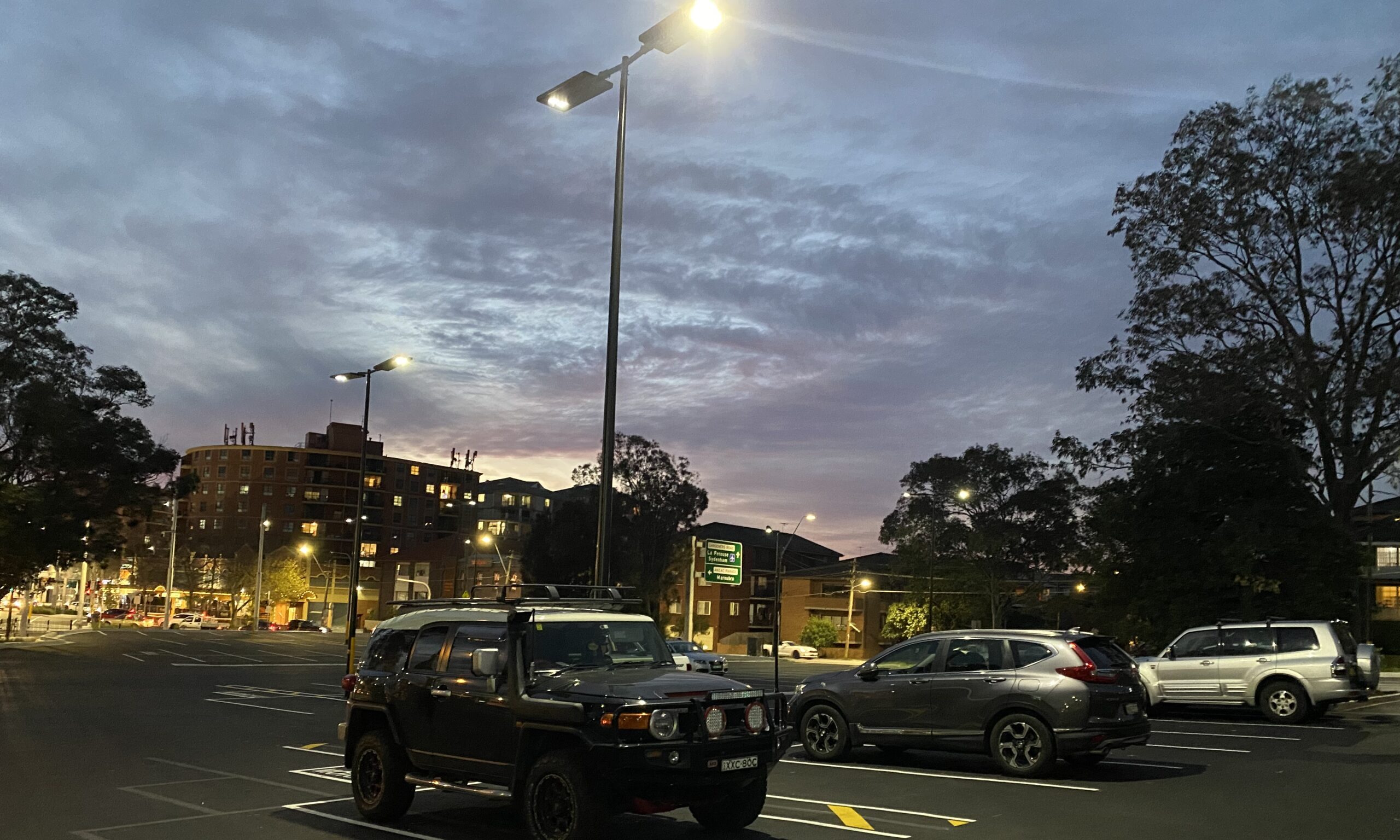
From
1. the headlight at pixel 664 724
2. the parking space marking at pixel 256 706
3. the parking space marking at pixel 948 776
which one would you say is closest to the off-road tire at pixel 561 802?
the headlight at pixel 664 724

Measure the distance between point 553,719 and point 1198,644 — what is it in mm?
17272

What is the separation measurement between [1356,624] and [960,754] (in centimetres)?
2418

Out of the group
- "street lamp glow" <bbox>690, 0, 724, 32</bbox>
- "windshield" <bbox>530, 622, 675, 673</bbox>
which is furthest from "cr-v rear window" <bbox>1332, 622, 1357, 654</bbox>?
"street lamp glow" <bbox>690, 0, 724, 32</bbox>

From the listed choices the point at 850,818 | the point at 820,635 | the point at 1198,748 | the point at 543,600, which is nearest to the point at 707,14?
the point at 543,600

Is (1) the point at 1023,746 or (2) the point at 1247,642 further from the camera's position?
(2) the point at 1247,642

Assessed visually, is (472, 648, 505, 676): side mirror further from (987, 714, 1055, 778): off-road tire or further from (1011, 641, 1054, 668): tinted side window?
(1011, 641, 1054, 668): tinted side window

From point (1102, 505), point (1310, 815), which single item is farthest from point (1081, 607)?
point (1310, 815)

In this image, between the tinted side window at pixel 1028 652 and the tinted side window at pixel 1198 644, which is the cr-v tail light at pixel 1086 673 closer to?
the tinted side window at pixel 1028 652

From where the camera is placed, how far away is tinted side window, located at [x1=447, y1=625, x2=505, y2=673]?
9.23 metres

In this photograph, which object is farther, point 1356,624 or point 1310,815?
point 1356,624

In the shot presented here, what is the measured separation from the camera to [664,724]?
8.06 metres

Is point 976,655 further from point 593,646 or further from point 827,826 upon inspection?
point 593,646

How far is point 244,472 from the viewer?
153875mm

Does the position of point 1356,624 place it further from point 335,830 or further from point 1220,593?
point 335,830
